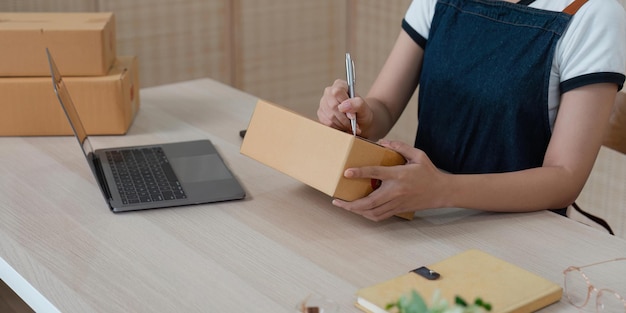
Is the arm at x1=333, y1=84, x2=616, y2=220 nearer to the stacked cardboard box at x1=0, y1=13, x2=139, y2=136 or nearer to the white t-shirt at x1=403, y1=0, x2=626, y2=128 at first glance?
the white t-shirt at x1=403, y1=0, x2=626, y2=128

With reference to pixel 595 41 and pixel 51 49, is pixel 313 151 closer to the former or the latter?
pixel 595 41

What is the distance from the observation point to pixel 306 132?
1.35 metres

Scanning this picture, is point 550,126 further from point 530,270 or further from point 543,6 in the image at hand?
point 530,270

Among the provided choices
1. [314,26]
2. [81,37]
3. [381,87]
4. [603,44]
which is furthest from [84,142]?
[314,26]

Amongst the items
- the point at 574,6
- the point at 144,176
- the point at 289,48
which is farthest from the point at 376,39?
the point at 144,176

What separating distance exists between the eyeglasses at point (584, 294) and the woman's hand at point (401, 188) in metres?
0.26

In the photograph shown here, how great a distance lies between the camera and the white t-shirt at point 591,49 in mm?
1450

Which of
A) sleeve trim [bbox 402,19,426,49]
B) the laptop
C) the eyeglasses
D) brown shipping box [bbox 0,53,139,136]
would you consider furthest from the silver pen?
brown shipping box [bbox 0,53,139,136]

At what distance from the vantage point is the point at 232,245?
127 centimetres

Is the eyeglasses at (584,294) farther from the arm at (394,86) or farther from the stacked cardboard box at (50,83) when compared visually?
the stacked cardboard box at (50,83)

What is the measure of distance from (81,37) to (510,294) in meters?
1.14

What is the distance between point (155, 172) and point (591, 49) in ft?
2.70

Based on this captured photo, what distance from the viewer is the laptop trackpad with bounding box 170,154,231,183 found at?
1.53m

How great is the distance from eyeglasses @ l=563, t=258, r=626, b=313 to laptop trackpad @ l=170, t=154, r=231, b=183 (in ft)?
2.13
